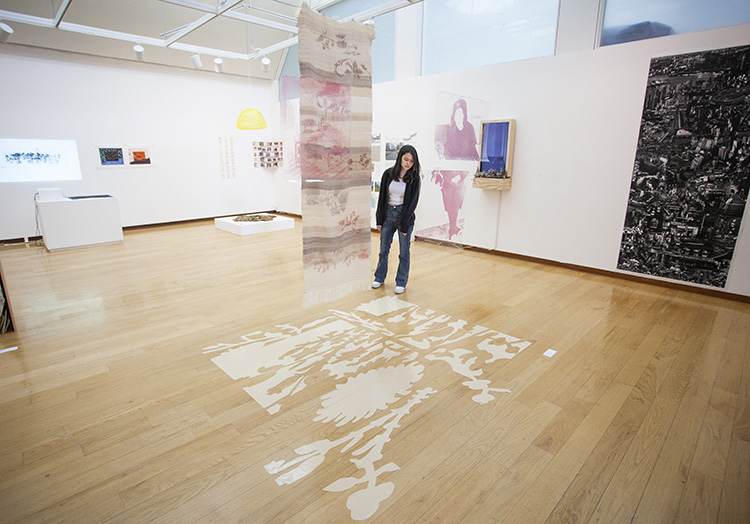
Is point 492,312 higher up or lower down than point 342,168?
lower down

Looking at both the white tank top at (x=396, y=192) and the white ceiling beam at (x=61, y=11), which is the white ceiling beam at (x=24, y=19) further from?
the white tank top at (x=396, y=192)

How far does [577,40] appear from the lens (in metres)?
5.10

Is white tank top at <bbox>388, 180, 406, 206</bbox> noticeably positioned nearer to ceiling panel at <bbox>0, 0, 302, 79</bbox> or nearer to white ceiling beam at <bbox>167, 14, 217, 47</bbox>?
ceiling panel at <bbox>0, 0, 302, 79</bbox>

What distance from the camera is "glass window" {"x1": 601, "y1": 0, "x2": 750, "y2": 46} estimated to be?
420 cm

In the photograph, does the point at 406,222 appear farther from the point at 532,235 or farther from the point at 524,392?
the point at 532,235

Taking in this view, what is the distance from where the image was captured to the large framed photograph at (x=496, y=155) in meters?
5.75

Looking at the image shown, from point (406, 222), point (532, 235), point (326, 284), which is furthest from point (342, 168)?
point (532, 235)

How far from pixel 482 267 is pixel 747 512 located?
4005mm

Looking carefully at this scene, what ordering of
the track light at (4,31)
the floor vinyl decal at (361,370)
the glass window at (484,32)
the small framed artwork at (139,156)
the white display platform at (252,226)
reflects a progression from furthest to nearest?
1. the small framed artwork at (139,156)
2. the white display platform at (252,226)
3. the track light at (4,31)
4. the glass window at (484,32)
5. the floor vinyl decal at (361,370)

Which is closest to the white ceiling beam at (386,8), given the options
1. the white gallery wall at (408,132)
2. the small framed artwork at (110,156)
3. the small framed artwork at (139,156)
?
the white gallery wall at (408,132)

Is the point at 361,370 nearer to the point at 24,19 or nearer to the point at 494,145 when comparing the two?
the point at 494,145

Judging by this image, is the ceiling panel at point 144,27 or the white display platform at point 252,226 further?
the white display platform at point 252,226

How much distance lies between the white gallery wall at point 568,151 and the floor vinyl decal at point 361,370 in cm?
265

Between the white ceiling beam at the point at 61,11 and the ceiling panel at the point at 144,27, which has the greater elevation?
the ceiling panel at the point at 144,27
